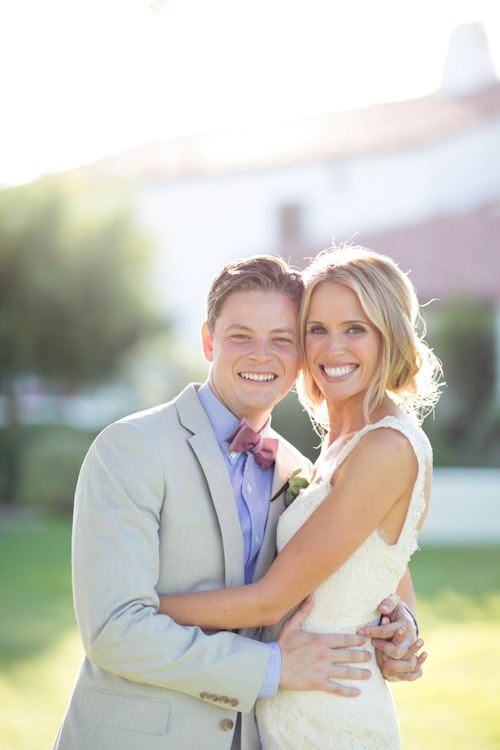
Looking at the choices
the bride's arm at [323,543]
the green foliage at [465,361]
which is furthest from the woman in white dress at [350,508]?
the green foliage at [465,361]

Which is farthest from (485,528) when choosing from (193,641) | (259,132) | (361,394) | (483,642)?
(259,132)

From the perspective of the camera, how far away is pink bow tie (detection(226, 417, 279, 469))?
280 centimetres

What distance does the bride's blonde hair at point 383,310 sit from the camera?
118 inches

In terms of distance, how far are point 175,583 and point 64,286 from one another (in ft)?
41.2

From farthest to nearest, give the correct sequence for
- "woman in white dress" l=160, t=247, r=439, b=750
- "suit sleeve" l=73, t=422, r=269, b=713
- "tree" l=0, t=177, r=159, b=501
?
1. "tree" l=0, t=177, r=159, b=501
2. "woman in white dress" l=160, t=247, r=439, b=750
3. "suit sleeve" l=73, t=422, r=269, b=713

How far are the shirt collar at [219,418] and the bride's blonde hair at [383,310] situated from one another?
464 mm

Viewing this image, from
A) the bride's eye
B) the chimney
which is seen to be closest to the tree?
the bride's eye

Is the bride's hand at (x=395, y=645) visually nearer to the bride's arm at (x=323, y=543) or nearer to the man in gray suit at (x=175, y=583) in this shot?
the man in gray suit at (x=175, y=583)

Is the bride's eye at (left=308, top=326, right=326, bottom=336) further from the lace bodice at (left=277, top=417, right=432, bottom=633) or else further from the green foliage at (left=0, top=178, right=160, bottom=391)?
the green foliage at (left=0, top=178, right=160, bottom=391)

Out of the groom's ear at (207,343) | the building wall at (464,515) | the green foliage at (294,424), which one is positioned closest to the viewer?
the groom's ear at (207,343)

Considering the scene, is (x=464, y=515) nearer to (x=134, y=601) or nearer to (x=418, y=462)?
(x=418, y=462)

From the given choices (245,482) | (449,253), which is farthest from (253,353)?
(449,253)

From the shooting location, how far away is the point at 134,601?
242cm

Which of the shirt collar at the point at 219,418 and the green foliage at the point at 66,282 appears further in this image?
the green foliage at the point at 66,282
